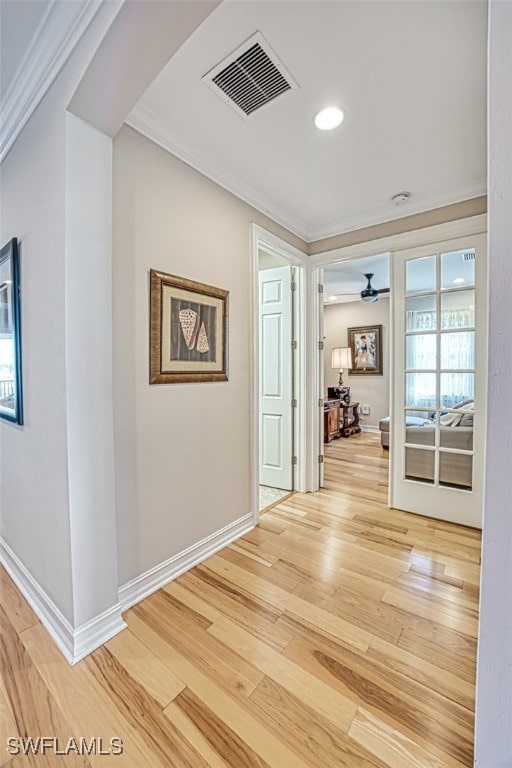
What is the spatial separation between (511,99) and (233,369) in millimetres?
1836

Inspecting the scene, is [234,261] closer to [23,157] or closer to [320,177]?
[320,177]

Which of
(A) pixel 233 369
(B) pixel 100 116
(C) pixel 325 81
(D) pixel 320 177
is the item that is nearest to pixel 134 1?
(B) pixel 100 116

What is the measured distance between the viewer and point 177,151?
186cm

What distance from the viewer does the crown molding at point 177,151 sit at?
1645 mm

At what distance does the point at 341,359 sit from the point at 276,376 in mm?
3574

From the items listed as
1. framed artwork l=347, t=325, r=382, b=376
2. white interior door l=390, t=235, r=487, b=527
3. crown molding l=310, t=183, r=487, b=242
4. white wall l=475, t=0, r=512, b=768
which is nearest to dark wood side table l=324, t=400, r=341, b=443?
framed artwork l=347, t=325, r=382, b=376

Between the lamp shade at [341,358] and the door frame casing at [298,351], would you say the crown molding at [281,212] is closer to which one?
the door frame casing at [298,351]

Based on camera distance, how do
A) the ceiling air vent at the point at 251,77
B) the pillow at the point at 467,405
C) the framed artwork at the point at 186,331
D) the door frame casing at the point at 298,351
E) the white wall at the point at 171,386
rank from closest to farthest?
1. the ceiling air vent at the point at 251,77
2. the white wall at the point at 171,386
3. the framed artwork at the point at 186,331
4. the pillow at the point at 467,405
5. the door frame casing at the point at 298,351

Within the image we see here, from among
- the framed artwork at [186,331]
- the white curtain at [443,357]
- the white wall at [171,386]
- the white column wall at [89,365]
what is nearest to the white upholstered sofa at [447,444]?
the white curtain at [443,357]

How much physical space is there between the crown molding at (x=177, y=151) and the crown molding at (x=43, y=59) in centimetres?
36

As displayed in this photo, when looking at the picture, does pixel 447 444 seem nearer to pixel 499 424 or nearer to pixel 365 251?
pixel 365 251

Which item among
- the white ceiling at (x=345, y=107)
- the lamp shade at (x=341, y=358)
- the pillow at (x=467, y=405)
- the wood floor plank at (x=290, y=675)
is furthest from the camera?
the lamp shade at (x=341, y=358)

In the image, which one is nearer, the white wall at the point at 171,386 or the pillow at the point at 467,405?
the white wall at the point at 171,386

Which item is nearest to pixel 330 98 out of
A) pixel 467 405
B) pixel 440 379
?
pixel 440 379
